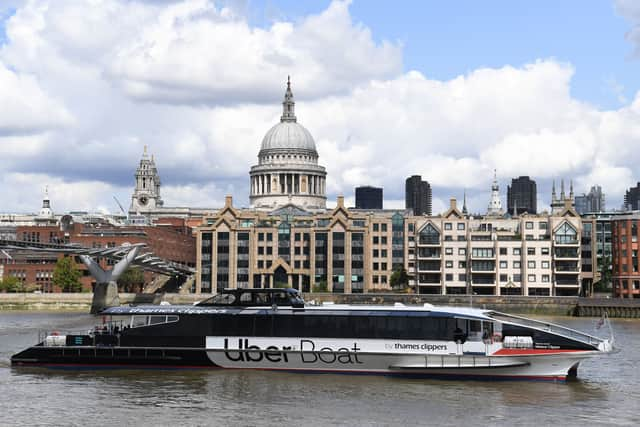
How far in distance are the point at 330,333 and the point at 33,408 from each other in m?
14.6

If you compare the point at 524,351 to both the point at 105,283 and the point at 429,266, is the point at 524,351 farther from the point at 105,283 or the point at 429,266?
the point at 429,266

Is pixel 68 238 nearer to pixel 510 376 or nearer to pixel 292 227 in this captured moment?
pixel 292 227

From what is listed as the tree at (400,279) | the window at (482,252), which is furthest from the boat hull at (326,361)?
the tree at (400,279)

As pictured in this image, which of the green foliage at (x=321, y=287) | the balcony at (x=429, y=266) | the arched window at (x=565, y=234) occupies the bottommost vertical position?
the green foliage at (x=321, y=287)

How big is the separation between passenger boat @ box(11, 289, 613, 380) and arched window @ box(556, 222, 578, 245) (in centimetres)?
8391

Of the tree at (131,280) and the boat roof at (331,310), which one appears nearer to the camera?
the boat roof at (331,310)

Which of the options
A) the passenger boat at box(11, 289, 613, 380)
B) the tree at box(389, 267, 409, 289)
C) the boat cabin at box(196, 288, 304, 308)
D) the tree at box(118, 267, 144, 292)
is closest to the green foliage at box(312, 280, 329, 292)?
the tree at box(389, 267, 409, 289)

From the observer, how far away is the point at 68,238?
508 feet

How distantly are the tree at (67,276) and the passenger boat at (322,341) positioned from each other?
307 ft

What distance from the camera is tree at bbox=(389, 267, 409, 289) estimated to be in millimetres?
139250

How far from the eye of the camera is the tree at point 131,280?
479 ft

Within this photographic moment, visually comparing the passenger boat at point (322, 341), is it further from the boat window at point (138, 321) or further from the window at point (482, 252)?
the window at point (482, 252)

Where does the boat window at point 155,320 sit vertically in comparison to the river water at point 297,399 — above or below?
above

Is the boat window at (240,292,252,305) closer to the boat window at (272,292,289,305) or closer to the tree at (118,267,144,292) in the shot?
the boat window at (272,292,289,305)
